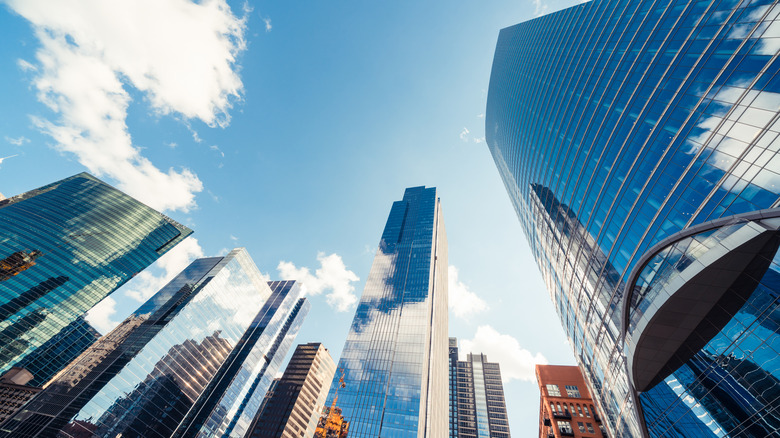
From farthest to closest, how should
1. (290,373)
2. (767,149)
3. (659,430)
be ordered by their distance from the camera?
(290,373)
(659,430)
(767,149)

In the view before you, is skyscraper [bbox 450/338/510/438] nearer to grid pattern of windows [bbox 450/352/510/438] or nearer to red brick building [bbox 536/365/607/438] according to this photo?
grid pattern of windows [bbox 450/352/510/438]

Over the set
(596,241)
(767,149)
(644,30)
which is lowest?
(767,149)

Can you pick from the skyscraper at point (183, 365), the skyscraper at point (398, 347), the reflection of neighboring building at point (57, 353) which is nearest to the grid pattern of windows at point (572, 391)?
the skyscraper at point (398, 347)

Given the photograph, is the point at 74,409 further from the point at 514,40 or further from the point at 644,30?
the point at 514,40

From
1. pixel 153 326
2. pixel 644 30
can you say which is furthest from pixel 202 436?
pixel 644 30

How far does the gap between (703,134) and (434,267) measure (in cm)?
10270

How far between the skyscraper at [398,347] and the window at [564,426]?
3038 cm

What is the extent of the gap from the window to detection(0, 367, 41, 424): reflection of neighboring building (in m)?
134

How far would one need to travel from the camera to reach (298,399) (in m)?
127

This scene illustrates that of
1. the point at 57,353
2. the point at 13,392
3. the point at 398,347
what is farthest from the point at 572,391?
the point at 57,353

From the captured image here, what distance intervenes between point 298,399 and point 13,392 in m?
86.3

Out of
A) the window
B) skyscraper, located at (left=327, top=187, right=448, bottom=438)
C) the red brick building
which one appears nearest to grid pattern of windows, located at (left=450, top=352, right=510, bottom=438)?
skyscraper, located at (left=327, top=187, right=448, bottom=438)

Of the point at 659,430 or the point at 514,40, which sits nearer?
the point at 659,430

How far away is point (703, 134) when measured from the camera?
2670 cm
